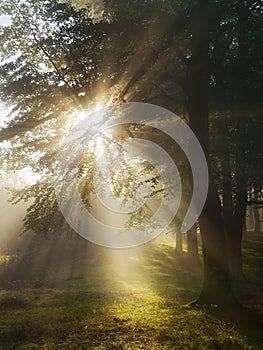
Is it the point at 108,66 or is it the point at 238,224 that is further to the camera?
the point at 238,224

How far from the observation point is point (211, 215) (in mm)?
15594

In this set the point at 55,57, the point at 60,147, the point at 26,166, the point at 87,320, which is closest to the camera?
the point at 87,320

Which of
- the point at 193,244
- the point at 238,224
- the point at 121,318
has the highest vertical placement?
the point at 238,224

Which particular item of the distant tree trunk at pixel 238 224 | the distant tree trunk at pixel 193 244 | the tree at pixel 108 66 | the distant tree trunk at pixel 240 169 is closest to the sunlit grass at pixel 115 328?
the tree at pixel 108 66

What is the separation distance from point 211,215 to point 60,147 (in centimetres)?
647

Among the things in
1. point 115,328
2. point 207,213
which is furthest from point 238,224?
point 115,328

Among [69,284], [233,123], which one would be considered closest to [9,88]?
[233,123]

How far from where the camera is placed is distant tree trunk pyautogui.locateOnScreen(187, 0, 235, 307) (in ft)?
49.8

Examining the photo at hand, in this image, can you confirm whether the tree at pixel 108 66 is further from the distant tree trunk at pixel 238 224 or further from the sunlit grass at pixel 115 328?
the distant tree trunk at pixel 238 224

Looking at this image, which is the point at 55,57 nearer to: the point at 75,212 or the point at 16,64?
the point at 16,64

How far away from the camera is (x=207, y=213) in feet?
51.4

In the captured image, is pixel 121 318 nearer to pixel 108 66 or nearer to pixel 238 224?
pixel 108 66

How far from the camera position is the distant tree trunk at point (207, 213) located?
1519cm

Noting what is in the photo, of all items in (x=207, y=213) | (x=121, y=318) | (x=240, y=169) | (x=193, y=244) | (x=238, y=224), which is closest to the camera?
(x=121, y=318)
